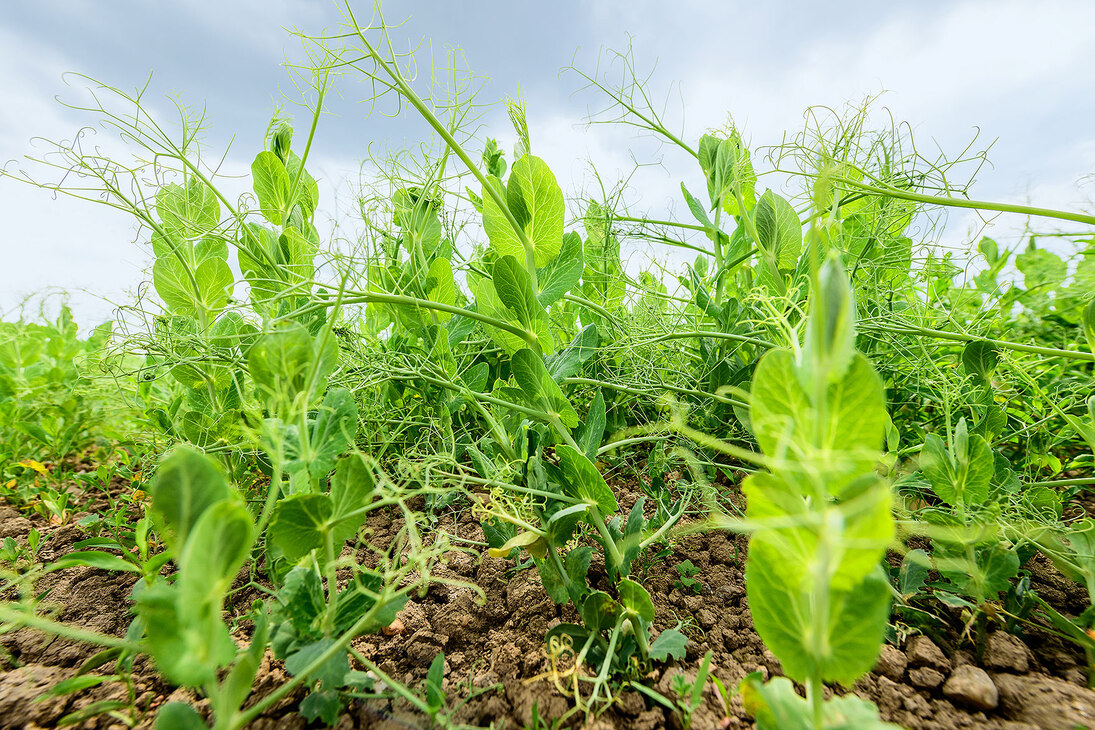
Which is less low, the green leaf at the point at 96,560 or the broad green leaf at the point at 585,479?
the broad green leaf at the point at 585,479

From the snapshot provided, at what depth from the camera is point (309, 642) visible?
529 millimetres

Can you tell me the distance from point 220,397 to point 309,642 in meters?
0.64

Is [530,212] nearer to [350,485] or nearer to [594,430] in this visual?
[594,430]

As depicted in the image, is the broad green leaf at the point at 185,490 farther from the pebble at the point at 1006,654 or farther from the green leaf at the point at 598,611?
the pebble at the point at 1006,654

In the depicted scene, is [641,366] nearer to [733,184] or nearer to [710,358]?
[710,358]

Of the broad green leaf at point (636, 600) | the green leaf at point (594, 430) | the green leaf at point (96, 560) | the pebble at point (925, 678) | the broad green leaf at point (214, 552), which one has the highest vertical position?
the green leaf at point (594, 430)

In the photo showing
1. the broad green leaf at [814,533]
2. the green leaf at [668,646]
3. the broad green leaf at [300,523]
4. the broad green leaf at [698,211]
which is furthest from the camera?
the broad green leaf at [698,211]

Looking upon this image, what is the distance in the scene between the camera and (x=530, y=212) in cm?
75

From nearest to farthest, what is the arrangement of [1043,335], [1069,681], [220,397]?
[1069,681]
[220,397]
[1043,335]

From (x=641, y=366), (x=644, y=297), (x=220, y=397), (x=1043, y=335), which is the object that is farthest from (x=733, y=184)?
(x=220, y=397)

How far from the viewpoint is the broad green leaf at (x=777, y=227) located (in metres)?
0.91

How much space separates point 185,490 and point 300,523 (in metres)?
0.13

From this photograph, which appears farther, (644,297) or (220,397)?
(644,297)

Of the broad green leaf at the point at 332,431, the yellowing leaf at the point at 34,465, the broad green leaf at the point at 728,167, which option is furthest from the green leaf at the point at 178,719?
the yellowing leaf at the point at 34,465
